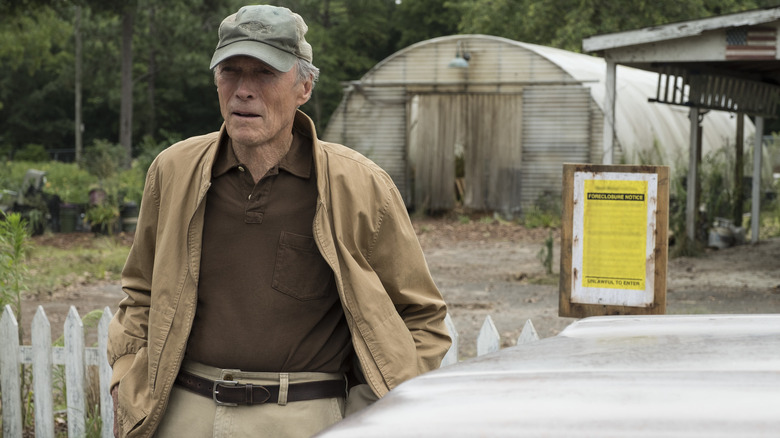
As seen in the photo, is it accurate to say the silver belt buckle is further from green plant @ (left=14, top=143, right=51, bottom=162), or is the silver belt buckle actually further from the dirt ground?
green plant @ (left=14, top=143, right=51, bottom=162)

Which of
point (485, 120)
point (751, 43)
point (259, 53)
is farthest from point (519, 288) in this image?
point (485, 120)

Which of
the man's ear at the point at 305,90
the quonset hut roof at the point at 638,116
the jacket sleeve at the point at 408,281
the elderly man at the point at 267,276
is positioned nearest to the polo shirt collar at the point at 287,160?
the elderly man at the point at 267,276

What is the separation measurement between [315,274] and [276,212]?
207 mm

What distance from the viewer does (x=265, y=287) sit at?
8.61 feet

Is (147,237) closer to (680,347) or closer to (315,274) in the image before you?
(315,274)

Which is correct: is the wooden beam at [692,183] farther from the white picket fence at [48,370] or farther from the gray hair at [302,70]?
the gray hair at [302,70]

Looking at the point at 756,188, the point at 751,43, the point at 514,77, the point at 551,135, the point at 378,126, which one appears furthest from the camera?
the point at 378,126

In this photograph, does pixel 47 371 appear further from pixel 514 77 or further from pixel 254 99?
pixel 514 77

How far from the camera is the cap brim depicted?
2.58 meters

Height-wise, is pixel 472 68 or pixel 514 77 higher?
pixel 472 68

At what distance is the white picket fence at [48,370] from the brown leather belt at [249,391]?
2362 mm

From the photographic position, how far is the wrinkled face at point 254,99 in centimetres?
266

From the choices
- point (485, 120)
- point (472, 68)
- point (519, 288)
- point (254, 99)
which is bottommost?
point (519, 288)

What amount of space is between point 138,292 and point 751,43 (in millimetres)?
9321
